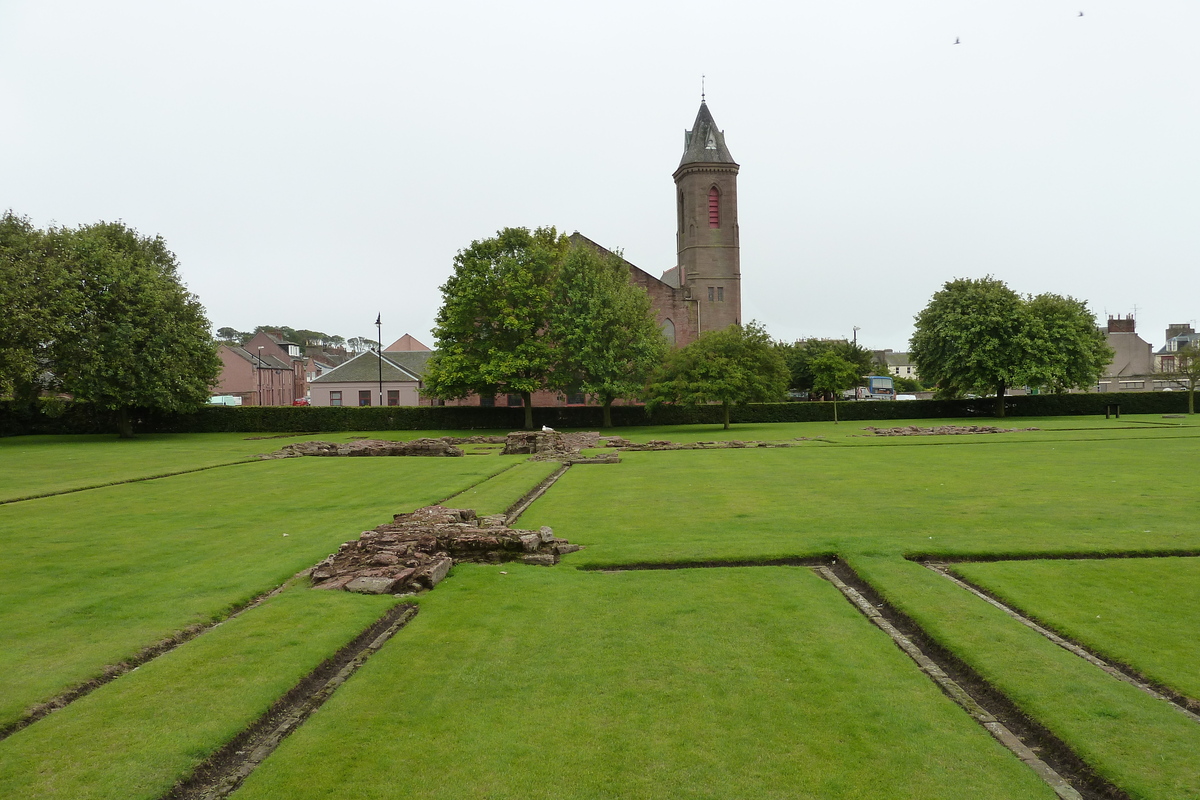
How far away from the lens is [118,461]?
3275cm

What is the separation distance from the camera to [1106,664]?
24.7 feet

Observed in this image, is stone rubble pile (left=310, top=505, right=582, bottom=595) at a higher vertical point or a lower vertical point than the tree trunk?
lower

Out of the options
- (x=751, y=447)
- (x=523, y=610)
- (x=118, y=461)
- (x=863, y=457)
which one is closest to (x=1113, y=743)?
(x=523, y=610)

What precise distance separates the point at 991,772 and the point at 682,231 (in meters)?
71.8

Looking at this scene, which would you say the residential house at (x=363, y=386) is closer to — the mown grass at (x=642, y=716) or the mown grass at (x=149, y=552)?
the mown grass at (x=149, y=552)

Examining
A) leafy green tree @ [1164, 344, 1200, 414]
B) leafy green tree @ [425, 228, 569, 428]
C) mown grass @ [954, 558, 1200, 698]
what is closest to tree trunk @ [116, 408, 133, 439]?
leafy green tree @ [425, 228, 569, 428]

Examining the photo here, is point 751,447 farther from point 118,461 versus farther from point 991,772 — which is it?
point 991,772

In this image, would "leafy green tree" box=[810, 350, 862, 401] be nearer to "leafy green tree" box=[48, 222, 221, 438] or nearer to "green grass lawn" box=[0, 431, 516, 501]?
"green grass lawn" box=[0, 431, 516, 501]

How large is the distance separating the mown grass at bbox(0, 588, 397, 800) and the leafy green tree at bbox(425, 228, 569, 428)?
39.8 m

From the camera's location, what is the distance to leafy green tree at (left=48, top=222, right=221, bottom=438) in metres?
45.6

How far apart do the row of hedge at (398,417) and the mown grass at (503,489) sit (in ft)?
96.5

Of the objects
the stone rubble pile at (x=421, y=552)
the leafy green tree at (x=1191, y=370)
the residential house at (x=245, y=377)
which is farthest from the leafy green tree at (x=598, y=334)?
the residential house at (x=245, y=377)

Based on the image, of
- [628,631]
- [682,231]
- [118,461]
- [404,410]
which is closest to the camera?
[628,631]

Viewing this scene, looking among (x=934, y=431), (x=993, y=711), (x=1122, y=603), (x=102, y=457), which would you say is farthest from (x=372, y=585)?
(x=934, y=431)
